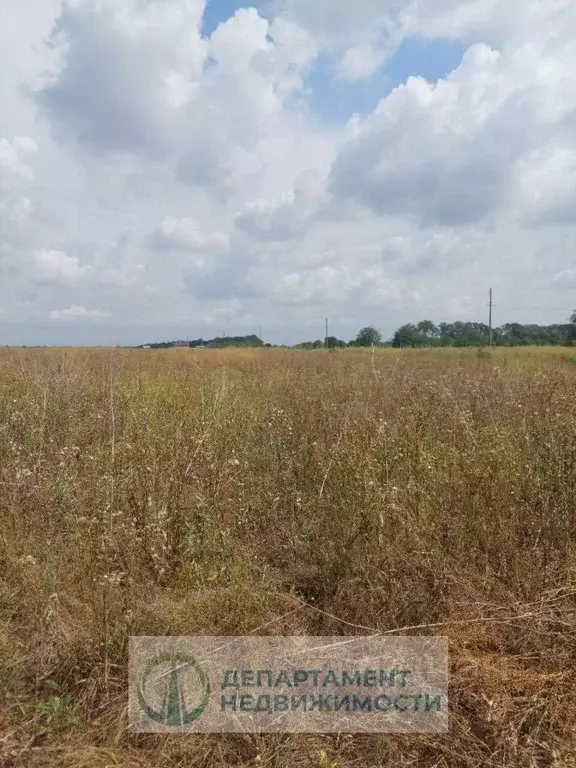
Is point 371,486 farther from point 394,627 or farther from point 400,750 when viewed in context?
point 400,750

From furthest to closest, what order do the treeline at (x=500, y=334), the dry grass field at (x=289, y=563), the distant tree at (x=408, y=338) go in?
the treeline at (x=500, y=334)
the distant tree at (x=408, y=338)
the dry grass field at (x=289, y=563)

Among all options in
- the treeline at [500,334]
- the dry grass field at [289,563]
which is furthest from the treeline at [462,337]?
the dry grass field at [289,563]

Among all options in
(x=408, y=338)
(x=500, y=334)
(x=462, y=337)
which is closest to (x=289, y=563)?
(x=408, y=338)

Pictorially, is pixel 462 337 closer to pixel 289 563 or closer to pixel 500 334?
pixel 500 334

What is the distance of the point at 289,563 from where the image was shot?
262cm

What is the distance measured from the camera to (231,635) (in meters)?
2.07

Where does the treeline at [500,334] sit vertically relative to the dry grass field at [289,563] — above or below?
above

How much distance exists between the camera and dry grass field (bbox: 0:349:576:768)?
1.68 meters

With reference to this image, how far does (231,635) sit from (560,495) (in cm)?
202

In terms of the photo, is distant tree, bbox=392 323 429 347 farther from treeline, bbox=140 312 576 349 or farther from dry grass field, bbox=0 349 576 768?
dry grass field, bbox=0 349 576 768

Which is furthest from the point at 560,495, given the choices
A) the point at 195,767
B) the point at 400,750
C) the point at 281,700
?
the point at 195,767

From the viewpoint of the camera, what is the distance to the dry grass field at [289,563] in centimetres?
168

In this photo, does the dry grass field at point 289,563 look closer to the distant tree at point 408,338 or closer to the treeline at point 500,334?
the distant tree at point 408,338

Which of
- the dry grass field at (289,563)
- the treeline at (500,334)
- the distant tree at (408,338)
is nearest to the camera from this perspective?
the dry grass field at (289,563)
